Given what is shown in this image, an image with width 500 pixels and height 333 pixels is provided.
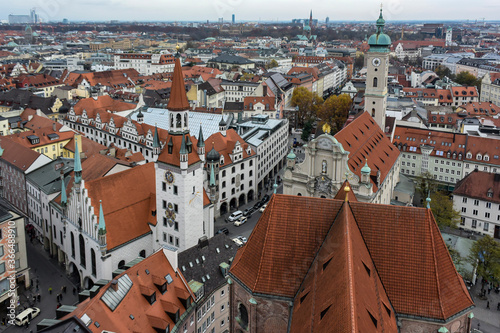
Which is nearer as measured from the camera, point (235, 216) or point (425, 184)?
point (235, 216)

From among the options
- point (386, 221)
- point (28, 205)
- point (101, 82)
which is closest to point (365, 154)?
point (386, 221)

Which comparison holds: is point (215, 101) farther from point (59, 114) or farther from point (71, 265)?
point (71, 265)

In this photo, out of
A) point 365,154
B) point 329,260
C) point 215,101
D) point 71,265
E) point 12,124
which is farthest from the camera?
point 215,101

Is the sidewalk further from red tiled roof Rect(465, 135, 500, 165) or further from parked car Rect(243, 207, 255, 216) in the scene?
red tiled roof Rect(465, 135, 500, 165)

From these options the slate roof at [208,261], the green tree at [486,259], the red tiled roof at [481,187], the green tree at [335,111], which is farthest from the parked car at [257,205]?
the green tree at [335,111]

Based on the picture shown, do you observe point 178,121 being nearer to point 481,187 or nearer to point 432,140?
point 481,187

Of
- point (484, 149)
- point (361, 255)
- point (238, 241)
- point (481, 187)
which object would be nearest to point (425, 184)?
point (481, 187)

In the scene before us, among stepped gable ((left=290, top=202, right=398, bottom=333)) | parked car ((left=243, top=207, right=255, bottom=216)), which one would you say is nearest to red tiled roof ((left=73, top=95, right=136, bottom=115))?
parked car ((left=243, top=207, right=255, bottom=216))
